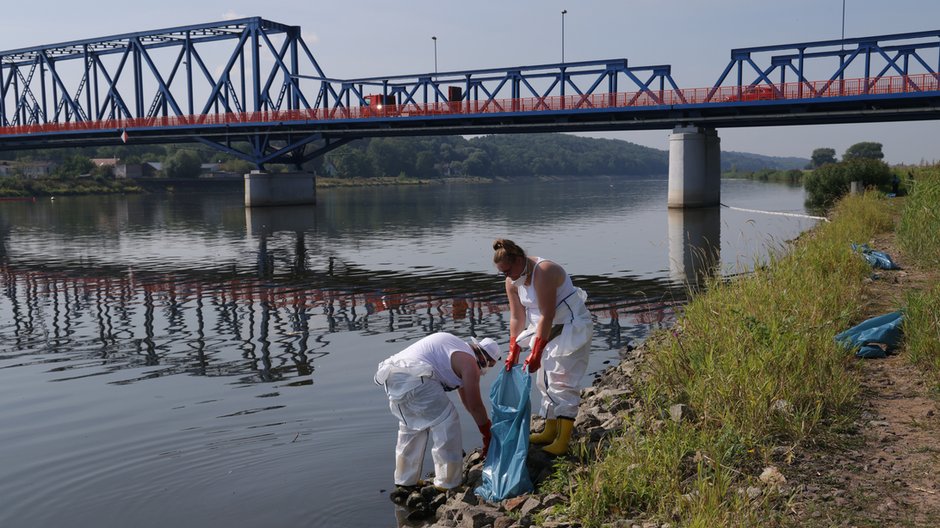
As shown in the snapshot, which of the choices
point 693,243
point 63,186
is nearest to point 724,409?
point 693,243

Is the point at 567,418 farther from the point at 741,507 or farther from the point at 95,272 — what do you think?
the point at 95,272

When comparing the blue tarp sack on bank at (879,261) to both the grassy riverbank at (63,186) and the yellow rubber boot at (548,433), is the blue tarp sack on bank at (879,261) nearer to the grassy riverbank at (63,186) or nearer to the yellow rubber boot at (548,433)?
the yellow rubber boot at (548,433)

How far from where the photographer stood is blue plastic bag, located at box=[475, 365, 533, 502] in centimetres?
677

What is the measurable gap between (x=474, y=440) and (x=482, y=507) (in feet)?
8.25

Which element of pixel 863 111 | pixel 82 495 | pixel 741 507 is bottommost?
pixel 82 495

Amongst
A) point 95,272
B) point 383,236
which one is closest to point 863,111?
point 383,236

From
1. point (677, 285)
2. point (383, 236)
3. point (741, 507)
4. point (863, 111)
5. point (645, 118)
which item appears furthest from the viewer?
point (645, 118)

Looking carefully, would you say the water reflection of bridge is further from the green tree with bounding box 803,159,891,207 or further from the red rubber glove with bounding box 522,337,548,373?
the green tree with bounding box 803,159,891,207

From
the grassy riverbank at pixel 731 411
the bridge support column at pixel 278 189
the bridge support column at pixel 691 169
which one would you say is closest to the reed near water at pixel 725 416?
the grassy riverbank at pixel 731 411

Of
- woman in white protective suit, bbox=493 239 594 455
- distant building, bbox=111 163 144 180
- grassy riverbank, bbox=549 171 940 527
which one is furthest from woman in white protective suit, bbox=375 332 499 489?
distant building, bbox=111 163 144 180

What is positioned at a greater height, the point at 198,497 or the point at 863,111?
the point at 863,111

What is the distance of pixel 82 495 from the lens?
25.6ft

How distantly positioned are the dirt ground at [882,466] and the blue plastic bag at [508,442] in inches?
78.6

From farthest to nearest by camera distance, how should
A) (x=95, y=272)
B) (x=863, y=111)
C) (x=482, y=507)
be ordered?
(x=863, y=111)
(x=95, y=272)
(x=482, y=507)
